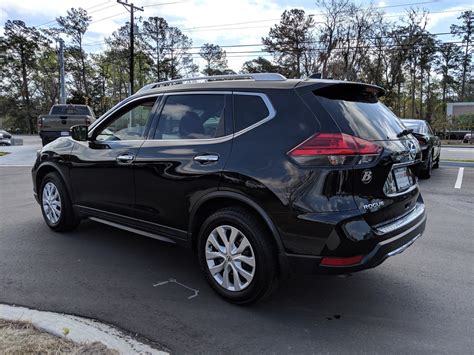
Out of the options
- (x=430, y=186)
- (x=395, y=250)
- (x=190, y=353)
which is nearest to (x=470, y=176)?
(x=430, y=186)

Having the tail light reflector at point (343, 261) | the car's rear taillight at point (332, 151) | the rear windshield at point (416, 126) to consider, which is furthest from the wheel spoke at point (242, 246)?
the rear windshield at point (416, 126)

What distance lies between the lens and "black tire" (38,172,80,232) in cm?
495

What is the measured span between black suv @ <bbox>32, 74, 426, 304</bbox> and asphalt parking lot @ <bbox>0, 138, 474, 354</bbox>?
1.15ft

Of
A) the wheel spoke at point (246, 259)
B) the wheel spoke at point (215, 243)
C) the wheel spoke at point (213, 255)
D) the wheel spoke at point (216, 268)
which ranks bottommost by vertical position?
the wheel spoke at point (216, 268)

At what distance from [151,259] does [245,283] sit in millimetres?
1518

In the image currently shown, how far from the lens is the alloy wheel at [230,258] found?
316 centimetres

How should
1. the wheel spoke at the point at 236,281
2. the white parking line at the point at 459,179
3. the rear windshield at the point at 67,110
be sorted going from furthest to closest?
1. the rear windshield at the point at 67,110
2. the white parking line at the point at 459,179
3. the wheel spoke at the point at 236,281

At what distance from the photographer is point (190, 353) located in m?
2.65

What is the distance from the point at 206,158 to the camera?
11.0 feet

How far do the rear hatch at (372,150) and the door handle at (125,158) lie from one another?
6.14ft

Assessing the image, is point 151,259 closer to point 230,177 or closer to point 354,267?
point 230,177

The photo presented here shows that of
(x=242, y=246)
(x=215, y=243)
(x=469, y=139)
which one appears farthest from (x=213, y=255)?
(x=469, y=139)

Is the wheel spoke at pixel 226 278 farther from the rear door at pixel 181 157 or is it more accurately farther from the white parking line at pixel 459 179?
the white parking line at pixel 459 179

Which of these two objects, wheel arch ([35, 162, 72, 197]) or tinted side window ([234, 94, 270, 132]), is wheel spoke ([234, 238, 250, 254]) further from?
wheel arch ([35, 162, 72, 197])
